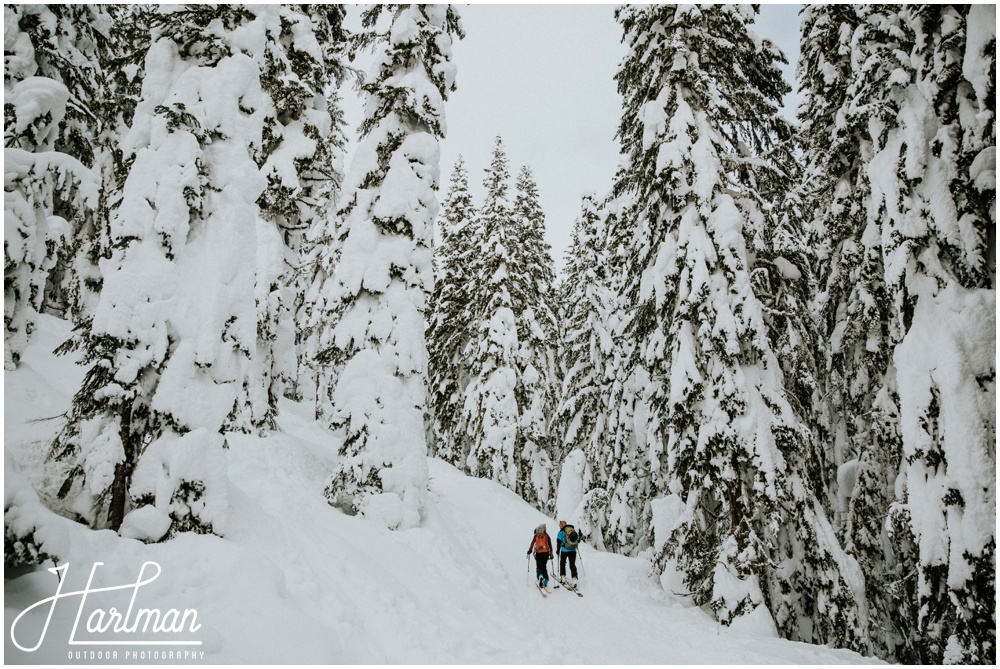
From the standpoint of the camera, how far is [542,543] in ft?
36.7

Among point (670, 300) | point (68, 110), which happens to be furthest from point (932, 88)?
point (68, 110)

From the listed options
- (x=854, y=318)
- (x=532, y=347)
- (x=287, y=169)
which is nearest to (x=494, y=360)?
(x=532, y=347)

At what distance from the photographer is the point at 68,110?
7.91 m

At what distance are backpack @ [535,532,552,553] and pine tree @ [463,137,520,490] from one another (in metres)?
9.07

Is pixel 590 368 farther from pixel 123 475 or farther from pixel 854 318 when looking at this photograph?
pixel 123 475

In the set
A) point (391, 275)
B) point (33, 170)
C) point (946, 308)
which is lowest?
point (33, 170)

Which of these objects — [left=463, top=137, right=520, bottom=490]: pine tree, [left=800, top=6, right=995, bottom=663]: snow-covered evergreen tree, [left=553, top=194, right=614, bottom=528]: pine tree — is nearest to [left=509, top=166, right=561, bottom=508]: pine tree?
[left=463, top=137, right=520, bottom=490]: pine tree

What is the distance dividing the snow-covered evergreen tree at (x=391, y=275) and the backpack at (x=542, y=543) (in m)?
2.85

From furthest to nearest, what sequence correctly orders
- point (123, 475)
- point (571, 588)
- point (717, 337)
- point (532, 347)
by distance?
point (532, 347) → point (571, 588) → point (717, 337) → point (123, 475)

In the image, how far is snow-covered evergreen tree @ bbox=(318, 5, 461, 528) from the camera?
10.3 m

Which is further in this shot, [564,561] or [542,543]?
[564,561]

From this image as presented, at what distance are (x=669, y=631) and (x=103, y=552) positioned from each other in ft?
28.9

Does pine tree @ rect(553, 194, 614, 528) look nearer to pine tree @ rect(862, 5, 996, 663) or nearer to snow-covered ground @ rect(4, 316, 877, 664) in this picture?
snow-covered ground @ rect(4, 316, 877, 664)

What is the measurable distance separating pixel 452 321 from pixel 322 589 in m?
18.7
